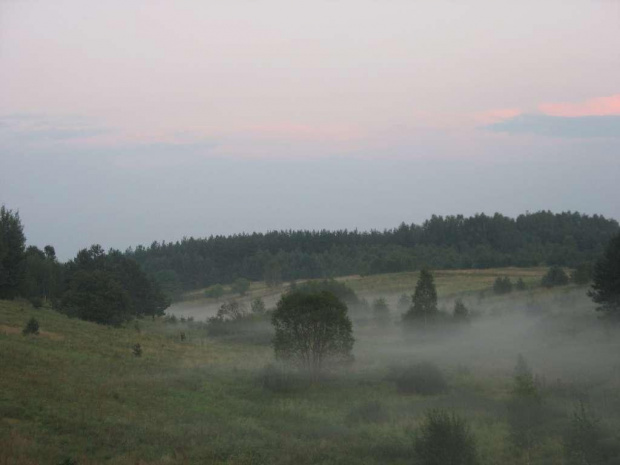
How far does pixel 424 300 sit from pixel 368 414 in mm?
27460

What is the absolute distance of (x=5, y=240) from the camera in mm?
53938

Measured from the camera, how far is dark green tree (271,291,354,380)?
36.1 m

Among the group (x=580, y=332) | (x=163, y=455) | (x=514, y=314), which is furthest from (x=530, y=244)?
(x=163, y=455)

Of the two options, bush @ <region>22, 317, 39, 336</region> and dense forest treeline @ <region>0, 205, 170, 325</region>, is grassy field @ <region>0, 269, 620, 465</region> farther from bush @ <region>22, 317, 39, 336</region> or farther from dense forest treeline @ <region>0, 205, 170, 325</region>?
dense forest treeline @ <region>0, 205, 170, 325</region>

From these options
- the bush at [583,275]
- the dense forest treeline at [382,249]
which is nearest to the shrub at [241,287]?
the dense forest treeline at [382,249]

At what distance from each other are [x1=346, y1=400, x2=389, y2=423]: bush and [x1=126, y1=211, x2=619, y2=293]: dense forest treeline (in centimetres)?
10069

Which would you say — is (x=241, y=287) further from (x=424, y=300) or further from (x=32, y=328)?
(x=32, y=328)

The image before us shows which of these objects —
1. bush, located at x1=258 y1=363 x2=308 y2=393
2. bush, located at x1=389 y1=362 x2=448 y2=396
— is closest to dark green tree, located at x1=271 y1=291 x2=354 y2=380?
bush, located at x1=258 y1=363 x2=308 y2=393

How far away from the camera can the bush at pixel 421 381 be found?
1204 inches

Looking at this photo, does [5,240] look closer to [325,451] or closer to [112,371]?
[112,371]

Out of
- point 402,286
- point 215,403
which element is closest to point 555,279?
point 402,286

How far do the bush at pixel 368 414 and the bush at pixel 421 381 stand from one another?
18.2 ft

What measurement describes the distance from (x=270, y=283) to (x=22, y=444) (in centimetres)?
12098

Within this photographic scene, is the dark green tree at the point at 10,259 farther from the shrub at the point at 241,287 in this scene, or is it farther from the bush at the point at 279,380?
the shrub at the point at 241,287
